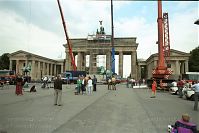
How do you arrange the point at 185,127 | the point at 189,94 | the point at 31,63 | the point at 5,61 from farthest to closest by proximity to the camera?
the point at 5,61 < the point at 31,63 < the point at 189,94 < the point at 185,127

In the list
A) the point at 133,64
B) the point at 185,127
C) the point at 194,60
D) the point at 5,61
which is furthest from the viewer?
the point at 5,61

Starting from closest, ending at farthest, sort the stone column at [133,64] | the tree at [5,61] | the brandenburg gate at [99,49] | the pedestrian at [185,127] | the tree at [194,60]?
the pedestrian at [185,127] → the brandenburg gate at [99,49] → the tree at [194,60] → the stone column at [133,64] → the tree at [5,61]

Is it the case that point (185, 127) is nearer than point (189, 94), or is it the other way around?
point (185, 127)

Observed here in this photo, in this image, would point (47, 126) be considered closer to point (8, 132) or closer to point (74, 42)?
point (8, 132)

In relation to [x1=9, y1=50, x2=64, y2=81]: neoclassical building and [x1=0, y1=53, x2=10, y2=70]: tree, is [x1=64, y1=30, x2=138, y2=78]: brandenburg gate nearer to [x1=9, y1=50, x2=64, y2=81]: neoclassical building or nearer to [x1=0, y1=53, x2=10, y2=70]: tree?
[x1=9, y1=50, x2=64, y2=81]: neoclassical building

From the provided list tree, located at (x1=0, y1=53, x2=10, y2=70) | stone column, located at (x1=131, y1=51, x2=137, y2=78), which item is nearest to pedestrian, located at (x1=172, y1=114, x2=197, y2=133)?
stone column, located at (x1=131, y1=51, x2=137, y2=78)

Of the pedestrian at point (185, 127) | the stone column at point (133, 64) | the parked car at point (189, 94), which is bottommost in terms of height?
the parked car at point (189, 94)

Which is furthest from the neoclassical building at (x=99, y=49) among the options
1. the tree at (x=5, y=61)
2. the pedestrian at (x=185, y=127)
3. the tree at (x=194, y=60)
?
the pedestrian at (x=185, y=127)

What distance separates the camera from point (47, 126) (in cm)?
878

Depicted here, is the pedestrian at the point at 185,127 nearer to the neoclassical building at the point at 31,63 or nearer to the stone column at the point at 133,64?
the neoclassical building at the point at 31,63

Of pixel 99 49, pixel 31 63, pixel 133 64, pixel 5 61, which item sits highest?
pixel 99 49

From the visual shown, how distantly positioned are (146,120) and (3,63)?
413 ft

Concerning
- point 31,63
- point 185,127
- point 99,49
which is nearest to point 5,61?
point 31,63

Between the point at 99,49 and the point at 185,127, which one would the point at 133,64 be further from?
the point at 185,127
